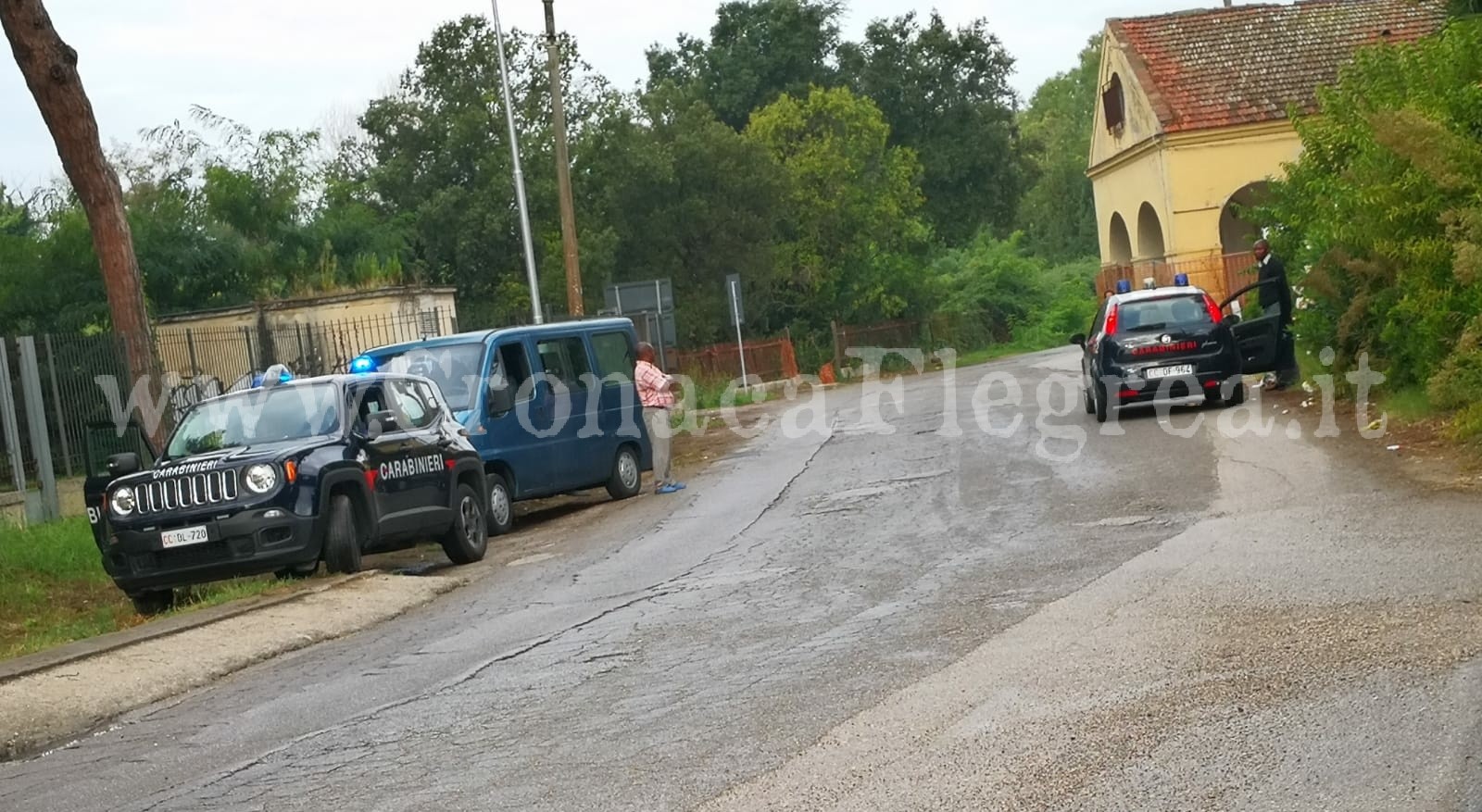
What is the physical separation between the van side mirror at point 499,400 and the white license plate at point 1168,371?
7.76 m

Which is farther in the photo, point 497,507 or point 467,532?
point 497,507

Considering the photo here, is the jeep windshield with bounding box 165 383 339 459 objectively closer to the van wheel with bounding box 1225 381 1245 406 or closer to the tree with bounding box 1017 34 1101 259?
the van wheel with bounding box 1225 381 1245 406

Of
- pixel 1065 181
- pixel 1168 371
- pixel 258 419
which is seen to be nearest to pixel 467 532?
pixel 258 419

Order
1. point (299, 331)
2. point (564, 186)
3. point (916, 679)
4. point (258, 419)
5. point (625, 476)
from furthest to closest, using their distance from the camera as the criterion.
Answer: point (564, 186)
point (299, 331)
point (625, 476)
point (258, 419)
point (916, 679)

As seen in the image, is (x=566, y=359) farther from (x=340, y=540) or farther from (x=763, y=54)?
(x=763, y=54)

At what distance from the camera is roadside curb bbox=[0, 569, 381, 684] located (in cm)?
1045

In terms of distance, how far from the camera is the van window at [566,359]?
762 inches

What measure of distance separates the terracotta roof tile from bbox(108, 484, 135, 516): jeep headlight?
1367 inches

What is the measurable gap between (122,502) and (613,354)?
7949mm

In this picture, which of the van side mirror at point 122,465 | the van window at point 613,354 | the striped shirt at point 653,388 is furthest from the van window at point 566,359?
the van side mirror at point 122,465

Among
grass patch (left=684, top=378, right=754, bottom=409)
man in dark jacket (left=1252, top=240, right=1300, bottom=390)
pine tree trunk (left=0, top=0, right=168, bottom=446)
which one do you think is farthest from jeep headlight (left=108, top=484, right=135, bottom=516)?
grass patch (left=684, top=378, right=754, bottom=409)

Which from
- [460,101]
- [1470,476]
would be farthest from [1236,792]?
[460,101]

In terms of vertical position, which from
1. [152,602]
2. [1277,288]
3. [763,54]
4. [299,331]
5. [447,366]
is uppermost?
[763,54]

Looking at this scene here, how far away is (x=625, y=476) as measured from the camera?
2039 cm
